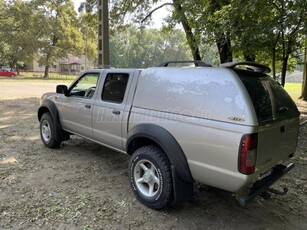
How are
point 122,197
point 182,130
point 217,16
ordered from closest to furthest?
1. point 182,130
2. point 122,197
3. point 217,16

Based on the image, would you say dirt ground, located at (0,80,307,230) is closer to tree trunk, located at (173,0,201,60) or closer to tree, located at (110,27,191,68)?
tree trunk, located at (173,0,201,60)

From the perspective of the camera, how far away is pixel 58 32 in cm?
4159

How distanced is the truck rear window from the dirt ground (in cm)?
125

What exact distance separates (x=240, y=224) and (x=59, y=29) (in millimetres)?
43635

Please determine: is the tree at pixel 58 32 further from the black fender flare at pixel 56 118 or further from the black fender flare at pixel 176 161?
the black fender flare at pixel 176 161

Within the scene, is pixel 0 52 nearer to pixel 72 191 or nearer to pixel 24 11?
pixel 24 11

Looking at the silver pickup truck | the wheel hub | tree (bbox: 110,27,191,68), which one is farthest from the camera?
tree (bbox: 110,27,191,68)

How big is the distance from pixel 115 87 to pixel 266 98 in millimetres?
2187

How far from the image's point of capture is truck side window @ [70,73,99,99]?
15.4ft

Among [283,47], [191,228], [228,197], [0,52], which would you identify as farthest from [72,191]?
[0,52]

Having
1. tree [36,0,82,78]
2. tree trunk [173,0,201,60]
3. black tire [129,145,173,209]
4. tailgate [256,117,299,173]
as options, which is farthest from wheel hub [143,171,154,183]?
tree [36,0,82,78]

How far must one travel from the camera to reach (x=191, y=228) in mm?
3078

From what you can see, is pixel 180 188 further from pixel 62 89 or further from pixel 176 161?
pixel 62 89

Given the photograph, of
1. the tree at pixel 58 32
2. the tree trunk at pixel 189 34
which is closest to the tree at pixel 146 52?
the tree at pixel 58 32
